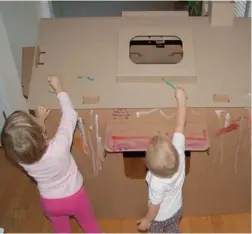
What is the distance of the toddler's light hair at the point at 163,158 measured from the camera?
1.14 meters

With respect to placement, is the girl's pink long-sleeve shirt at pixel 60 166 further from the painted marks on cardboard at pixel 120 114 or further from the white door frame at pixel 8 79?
the white door frame at pixel 8 79

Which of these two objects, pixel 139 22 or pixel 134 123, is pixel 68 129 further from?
pixel 139 22

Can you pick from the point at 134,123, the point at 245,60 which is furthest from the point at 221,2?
the point at 134,123

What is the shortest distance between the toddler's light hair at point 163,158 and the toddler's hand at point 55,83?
351mm

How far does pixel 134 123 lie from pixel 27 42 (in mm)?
898

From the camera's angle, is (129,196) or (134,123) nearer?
(134,123)

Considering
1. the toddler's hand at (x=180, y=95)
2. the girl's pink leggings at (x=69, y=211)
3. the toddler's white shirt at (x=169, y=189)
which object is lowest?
the girl's pink leggings at (x=69, y=211)

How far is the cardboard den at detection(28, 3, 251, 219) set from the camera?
1325 mm

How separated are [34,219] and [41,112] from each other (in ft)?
1.73

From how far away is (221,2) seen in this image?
1.46 meters

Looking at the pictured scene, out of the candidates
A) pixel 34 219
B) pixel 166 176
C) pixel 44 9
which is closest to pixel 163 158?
pixel 166 176

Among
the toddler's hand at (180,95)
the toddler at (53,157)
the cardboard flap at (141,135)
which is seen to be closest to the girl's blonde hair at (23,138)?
the toddler at (53,157)

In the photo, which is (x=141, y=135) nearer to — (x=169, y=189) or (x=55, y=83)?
(x=169, y=189)

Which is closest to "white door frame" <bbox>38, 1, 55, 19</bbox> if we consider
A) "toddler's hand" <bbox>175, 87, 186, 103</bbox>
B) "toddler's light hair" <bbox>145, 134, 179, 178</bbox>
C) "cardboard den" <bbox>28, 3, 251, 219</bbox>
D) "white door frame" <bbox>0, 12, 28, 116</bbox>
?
"white door frame" <bbox>0, 12, 28, 116</bbox>
